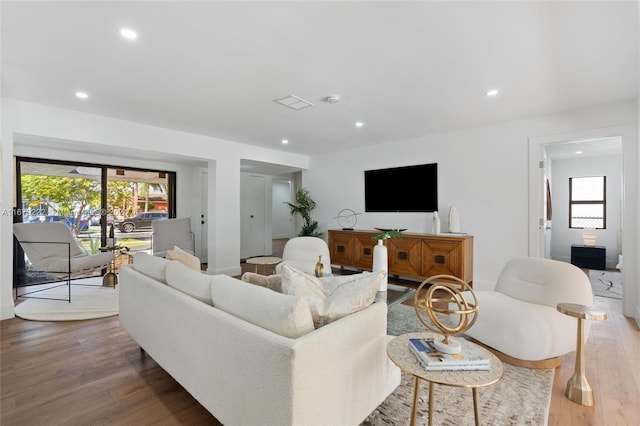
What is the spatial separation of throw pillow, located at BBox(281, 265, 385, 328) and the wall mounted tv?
11.5 ft

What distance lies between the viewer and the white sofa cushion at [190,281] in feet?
5.50

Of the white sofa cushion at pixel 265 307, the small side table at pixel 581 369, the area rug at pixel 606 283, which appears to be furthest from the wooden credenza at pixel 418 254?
the white sofa cushion at pixel 265 307

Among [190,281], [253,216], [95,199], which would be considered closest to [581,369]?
[190,281]

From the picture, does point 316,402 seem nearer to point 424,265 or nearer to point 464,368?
point 464,368

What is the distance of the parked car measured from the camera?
17.5 feet

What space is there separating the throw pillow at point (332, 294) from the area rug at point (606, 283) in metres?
4.38

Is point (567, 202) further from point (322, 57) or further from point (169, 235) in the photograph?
point (169, 235)

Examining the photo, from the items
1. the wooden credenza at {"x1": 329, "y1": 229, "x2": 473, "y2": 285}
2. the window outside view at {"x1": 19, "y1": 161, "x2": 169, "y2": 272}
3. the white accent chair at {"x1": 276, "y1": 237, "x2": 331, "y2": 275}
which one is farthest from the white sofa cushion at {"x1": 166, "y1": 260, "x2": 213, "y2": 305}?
the window outside view at {"x1": 19, "y1": 161, "x2": 169, "y2": 272}

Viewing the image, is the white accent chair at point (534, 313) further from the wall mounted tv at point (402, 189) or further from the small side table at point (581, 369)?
the wall mounted tv at point (402, 189)

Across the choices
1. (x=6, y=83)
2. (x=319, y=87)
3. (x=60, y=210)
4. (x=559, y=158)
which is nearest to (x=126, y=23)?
(x=319, y=87)

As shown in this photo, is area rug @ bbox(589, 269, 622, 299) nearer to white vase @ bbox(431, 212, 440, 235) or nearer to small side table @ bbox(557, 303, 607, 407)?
white vase @ bbox(431, 212, 440, 235)

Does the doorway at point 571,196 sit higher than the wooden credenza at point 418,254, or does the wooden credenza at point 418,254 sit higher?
the doorway at point 571,196

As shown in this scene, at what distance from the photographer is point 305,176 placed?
21.7 ft

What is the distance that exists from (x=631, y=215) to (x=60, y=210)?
7.64 m
